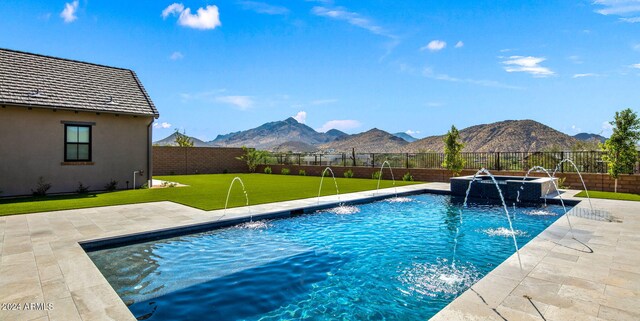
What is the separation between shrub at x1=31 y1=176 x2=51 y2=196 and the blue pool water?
29.6 ft

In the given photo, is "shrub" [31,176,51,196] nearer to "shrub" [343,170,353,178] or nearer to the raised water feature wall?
"shrub" [343,170,353,178]

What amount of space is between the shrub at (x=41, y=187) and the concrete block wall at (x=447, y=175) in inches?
555

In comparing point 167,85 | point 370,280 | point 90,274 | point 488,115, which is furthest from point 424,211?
point 488,115

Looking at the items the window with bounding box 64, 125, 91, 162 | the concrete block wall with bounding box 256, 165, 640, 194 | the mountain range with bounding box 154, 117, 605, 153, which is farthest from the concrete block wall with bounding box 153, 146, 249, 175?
the mountain range with bounding box 154, 117, 605, 153

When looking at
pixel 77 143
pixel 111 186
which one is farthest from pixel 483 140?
pixel 77 143

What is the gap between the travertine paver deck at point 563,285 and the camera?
2.84 metres

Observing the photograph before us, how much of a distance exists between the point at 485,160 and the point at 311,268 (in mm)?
14520

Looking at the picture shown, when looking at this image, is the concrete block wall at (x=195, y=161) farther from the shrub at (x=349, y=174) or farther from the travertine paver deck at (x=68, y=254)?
the travertine paver deck at (x=68, y=254)

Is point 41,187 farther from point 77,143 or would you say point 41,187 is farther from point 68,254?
point 68,254

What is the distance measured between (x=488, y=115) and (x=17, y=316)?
3613 centimetres

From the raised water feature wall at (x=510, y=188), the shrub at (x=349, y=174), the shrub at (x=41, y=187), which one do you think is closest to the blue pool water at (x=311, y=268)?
the raised water feature wall at (x=510, y=188)

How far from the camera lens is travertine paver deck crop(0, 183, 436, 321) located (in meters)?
3.01

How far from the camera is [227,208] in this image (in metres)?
8.48

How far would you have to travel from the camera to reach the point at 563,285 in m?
3.47
